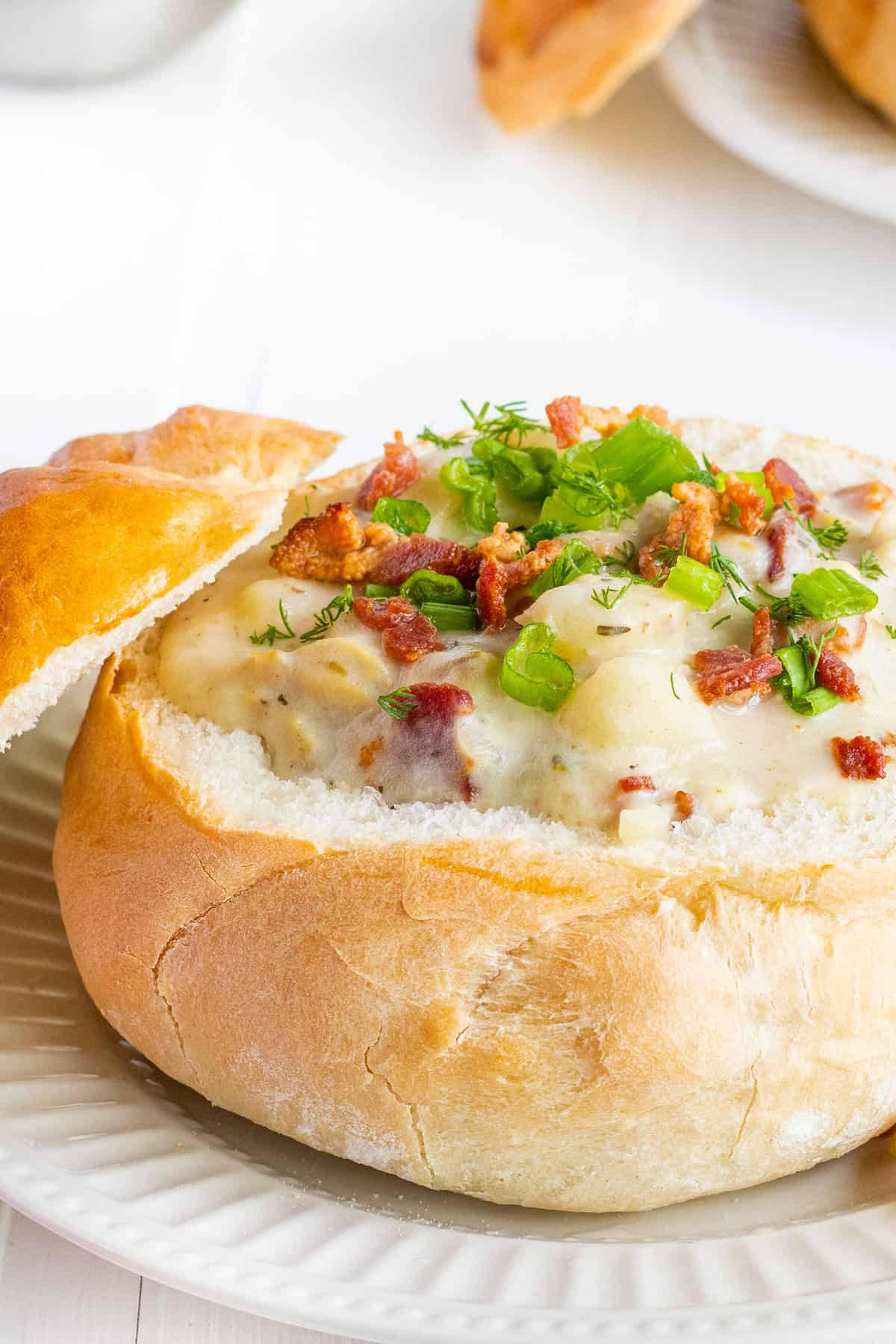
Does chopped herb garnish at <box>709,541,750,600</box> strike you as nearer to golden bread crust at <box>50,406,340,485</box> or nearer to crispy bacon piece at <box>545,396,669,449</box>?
crispy bacon piece at <box>545,396,669,449</box>

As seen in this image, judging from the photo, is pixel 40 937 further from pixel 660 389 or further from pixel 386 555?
pixel 660 389

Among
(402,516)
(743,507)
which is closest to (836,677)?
(743,507)

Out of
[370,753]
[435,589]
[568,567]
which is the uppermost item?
[568,567]

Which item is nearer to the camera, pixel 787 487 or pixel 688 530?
pixel 688 530

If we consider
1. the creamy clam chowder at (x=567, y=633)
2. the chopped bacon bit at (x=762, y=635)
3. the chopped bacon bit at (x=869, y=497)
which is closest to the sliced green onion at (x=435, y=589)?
the creamy clam chowder at (x=567, y=633)

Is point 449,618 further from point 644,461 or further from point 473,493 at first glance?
point 644,461

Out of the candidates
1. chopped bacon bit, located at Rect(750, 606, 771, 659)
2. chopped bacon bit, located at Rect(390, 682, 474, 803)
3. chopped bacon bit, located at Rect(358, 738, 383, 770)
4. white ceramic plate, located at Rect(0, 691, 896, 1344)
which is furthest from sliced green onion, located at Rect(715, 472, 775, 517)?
white ceramic plate, located at Rect(0, 691, 896, 1344)

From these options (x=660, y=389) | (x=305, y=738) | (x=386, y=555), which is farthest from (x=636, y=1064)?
(x=660, y=389)
